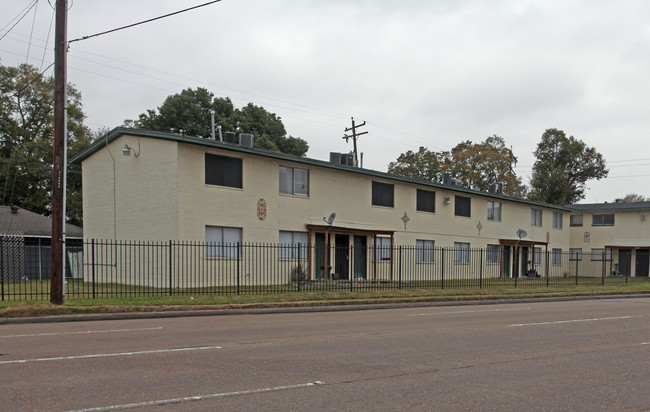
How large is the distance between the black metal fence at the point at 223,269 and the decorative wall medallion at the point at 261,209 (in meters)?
1.20

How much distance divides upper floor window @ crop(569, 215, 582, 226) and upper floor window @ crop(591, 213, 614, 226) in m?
1.04

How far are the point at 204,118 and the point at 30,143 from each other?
14250 millimetres

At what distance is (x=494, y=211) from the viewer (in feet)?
120

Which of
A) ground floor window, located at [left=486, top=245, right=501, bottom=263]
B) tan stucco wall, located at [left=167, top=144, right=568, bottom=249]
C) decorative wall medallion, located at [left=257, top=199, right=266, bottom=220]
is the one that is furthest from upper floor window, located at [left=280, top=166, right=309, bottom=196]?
ground floor window, located at [left=486, top=245, right=501, bottom=263]

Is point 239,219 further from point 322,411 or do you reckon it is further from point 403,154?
point 403,154

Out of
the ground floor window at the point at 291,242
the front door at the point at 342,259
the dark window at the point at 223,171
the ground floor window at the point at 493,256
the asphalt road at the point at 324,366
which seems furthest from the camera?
the ground floor window at the point at 493,256

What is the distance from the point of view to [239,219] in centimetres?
2292

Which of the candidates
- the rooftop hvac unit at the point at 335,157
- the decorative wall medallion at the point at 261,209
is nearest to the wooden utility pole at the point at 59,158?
the decorative wall medallion at the point at 261,209

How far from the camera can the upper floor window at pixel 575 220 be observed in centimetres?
4738

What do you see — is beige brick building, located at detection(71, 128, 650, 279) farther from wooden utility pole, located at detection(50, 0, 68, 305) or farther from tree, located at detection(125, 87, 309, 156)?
tree, located at detection(125, 87, 309, 156)

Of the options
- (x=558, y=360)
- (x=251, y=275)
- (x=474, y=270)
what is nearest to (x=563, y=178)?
(x=474, y=270)

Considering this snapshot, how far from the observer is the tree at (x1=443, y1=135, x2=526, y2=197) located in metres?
55.3

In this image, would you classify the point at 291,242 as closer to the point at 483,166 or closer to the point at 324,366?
the point at 324,366

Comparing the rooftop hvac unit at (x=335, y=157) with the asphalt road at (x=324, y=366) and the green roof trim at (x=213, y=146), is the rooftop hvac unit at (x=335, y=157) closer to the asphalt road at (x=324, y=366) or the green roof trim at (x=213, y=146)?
the green roof trim at (x=213, y=146)
